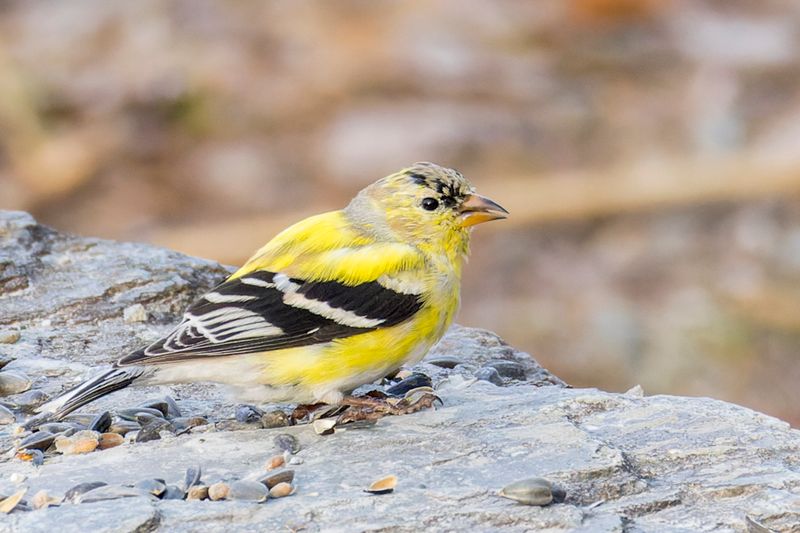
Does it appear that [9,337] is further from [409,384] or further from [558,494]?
[558,494]

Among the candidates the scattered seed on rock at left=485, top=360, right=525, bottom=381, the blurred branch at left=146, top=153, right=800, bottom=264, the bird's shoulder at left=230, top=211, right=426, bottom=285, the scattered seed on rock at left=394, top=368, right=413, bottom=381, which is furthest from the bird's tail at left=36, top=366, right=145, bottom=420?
the blurred branch at left=146, top=153, right=800, bottom=264

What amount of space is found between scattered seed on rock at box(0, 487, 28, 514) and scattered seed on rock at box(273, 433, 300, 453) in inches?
28.3

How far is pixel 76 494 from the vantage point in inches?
133

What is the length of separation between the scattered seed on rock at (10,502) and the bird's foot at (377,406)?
94cm

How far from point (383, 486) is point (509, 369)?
4.72ft

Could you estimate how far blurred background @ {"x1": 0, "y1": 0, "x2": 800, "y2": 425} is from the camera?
25.7ft

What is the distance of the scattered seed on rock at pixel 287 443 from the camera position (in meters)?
3.77

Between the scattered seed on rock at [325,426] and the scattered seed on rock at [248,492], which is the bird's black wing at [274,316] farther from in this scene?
the scattered seed on rock at [248,492]

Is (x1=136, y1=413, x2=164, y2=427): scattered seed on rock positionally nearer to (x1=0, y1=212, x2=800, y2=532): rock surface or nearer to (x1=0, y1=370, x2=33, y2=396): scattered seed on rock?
(x1=0, y1=212, x2=800, y2=532): rock surface

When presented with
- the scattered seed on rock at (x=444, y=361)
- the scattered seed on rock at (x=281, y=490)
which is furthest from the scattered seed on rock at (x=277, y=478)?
the scattered seed on rock at (x=444, y=361)

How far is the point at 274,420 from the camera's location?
4035 mm

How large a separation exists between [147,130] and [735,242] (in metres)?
4.11

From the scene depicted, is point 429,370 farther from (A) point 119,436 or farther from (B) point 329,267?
(A) point 119,436

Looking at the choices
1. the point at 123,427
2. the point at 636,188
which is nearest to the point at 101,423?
the point at 123,427
